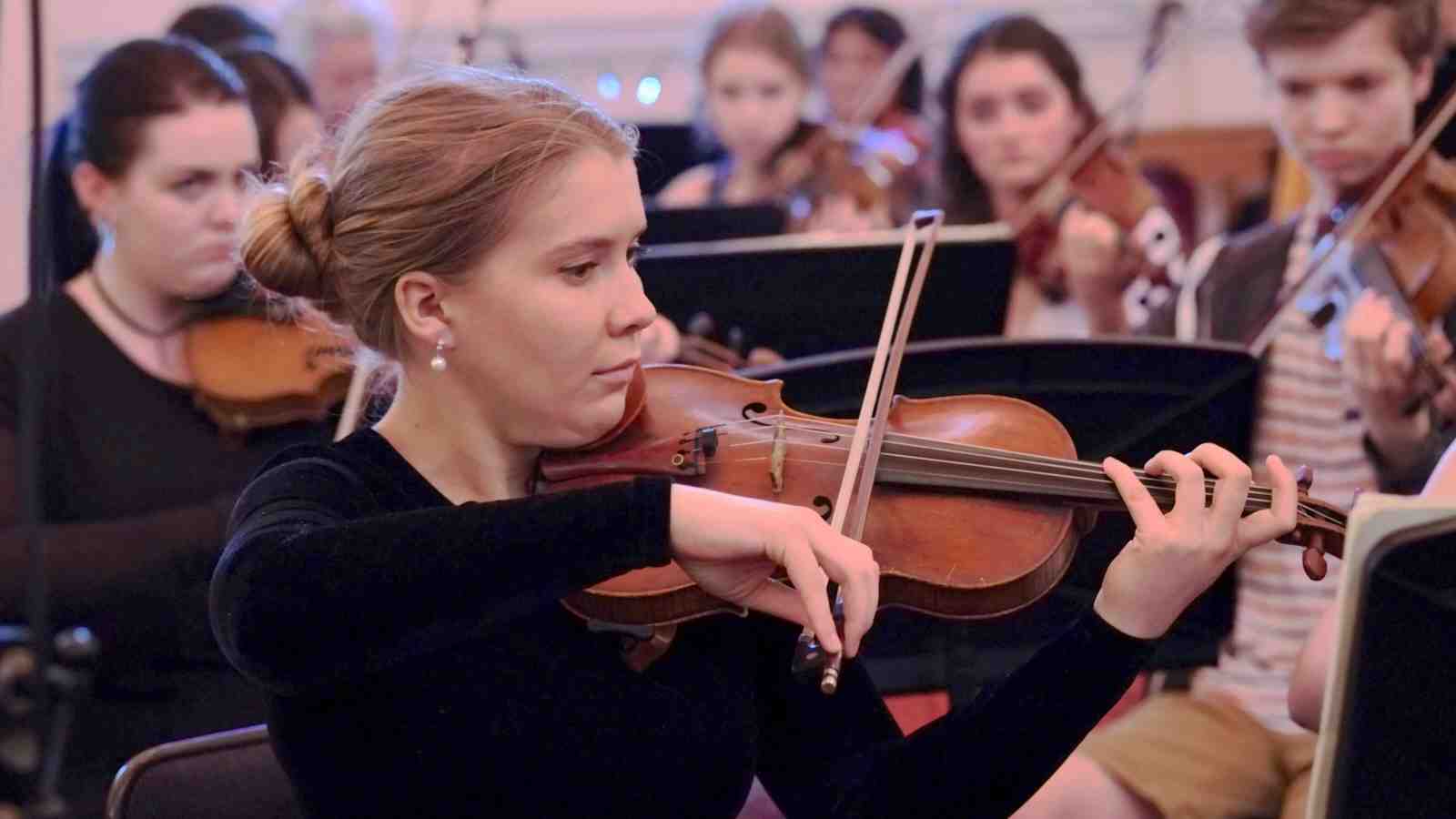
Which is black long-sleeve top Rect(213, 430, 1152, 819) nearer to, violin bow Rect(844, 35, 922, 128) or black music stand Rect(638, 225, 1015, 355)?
black music stand Rect(638, 225, 1015, 355)

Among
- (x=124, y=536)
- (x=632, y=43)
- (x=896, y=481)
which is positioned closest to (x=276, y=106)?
(x=124, y=536)

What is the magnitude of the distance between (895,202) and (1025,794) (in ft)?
6.80

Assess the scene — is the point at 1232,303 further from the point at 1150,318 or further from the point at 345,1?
the point at 345,1

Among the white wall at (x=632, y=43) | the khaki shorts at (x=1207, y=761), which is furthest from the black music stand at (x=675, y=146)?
Answer: the khaki shorts at (x=1207, y=761)

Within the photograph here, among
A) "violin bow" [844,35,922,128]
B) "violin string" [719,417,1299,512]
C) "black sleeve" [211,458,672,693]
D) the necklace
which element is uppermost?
"violin bow" [844,35,922,128]

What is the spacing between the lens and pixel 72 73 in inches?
192

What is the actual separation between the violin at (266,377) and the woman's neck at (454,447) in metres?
0.87

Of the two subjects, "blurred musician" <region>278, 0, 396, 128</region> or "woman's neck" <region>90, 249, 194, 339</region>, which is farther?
"blurred musician" <region>278, 0, 396, 128</region>

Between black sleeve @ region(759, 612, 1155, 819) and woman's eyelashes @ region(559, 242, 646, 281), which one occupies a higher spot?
woman's eyelashes @ region(559, 242, 646, 281)

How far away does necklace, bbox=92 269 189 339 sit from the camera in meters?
2.05

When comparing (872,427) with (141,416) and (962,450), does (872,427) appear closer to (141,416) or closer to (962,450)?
(962,450)

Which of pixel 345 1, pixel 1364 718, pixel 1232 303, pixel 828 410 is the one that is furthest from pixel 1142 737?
pixel 345 1

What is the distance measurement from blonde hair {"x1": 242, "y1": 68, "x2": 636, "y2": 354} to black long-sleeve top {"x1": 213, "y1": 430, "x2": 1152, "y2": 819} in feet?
0.37

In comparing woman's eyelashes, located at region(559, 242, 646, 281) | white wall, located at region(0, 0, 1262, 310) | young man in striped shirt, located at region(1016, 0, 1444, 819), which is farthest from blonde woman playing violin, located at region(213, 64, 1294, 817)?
white wall, located at region(0, 0, 1262, 310)
